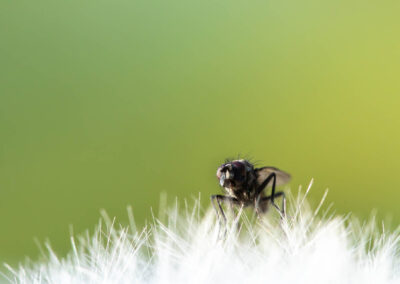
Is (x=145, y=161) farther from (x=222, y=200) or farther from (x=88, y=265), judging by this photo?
(x=88, y=265)

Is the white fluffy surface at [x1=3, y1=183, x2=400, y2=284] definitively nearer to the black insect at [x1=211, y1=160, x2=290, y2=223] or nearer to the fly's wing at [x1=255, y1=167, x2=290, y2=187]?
the black insect at [x1=211, y1=160, x2=290, y2=223]

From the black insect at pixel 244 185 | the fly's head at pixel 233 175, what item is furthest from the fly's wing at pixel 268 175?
the fly's head at pixel 233 175

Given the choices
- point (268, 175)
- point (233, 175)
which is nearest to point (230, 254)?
point (233, 175)

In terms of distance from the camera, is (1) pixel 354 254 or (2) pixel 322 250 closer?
(2) pixel 322 250

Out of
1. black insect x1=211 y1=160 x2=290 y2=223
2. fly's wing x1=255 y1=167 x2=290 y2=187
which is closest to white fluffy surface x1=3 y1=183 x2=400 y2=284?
black insect x1=211 y1=160 x2=290 y2=223

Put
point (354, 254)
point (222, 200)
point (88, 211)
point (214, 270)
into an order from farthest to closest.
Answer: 1. point (88, 211)
2. point (222, 200)
3. point (354, 254)
4. point (214, 270)

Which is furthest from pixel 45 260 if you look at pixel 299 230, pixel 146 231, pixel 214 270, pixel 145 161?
pixel 145 161
